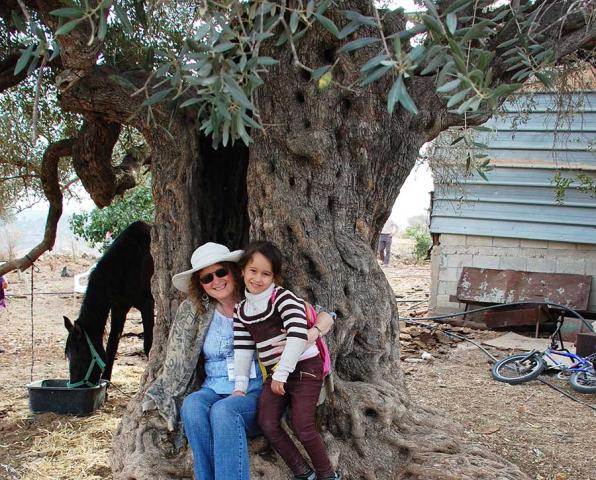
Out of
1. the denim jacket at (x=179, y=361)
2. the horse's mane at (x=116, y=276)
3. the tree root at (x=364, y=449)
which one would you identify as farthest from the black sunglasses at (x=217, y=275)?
the horse's mane at (x=116, y=276)

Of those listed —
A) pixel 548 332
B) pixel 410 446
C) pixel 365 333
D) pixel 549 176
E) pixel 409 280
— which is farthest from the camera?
pixel 409 280

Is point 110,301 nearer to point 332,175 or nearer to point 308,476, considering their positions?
point 332,175

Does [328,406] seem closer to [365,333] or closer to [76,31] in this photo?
[365,333]

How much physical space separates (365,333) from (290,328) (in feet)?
3.02

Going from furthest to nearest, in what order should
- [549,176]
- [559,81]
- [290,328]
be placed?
1. [549,176]
2. [559,81]
3. [290,328]

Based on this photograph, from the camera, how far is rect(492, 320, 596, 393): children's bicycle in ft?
22.0

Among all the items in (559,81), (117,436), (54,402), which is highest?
(559,81)

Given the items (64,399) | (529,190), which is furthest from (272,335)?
(529,190)

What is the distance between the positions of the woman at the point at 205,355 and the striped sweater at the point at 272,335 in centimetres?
14

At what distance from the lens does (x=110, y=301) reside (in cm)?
688

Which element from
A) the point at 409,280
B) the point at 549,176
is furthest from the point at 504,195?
the point at 409,280

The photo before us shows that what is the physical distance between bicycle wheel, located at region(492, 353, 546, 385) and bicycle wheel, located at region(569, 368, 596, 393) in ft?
1.24

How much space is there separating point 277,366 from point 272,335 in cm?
19

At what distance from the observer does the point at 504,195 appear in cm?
1100
